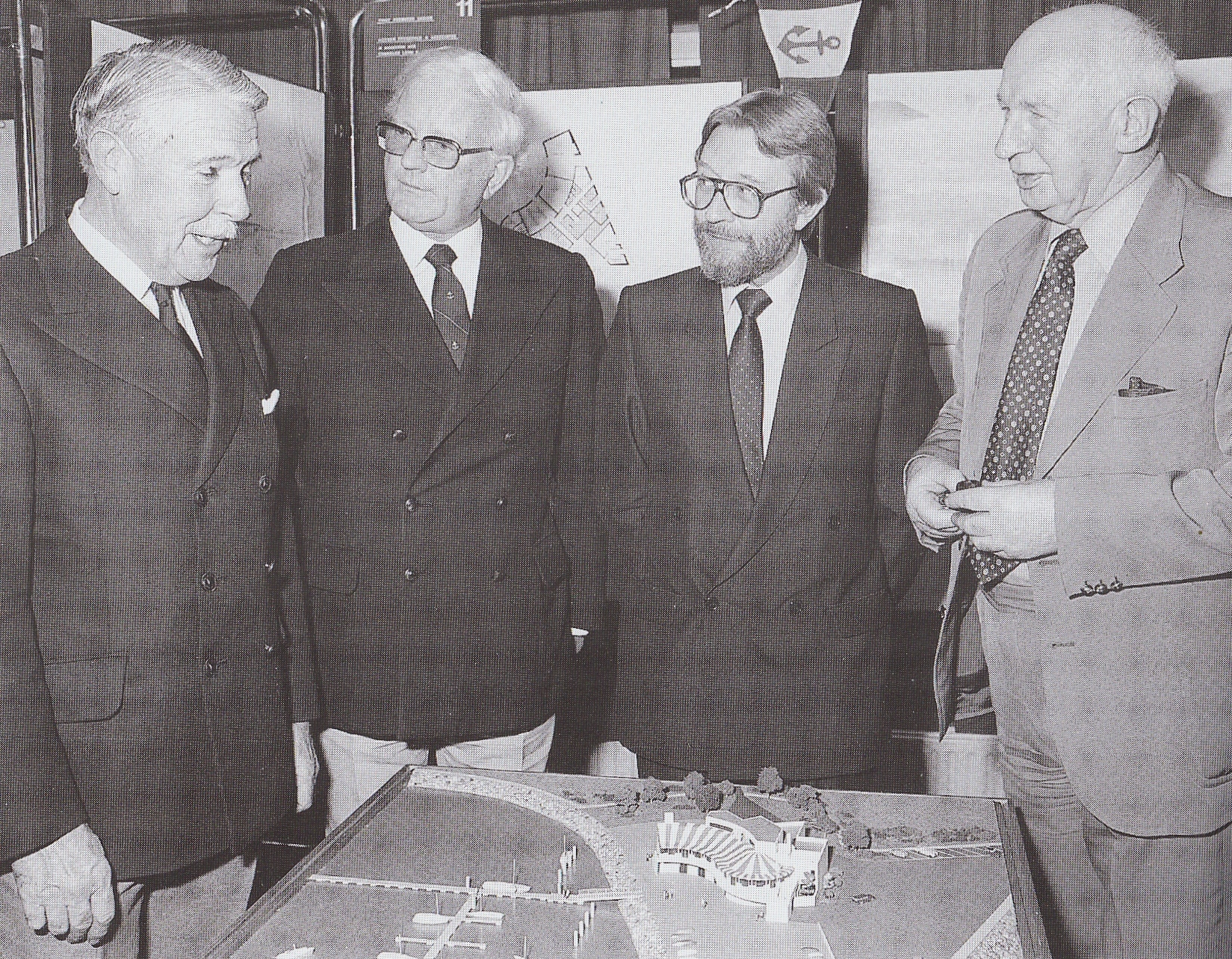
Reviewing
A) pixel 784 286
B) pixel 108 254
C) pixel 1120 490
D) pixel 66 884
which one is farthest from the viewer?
pixel 784 286

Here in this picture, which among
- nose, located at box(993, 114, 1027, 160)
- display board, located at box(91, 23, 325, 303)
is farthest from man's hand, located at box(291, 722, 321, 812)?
nose, located at box(993, 114, 1027, 160)

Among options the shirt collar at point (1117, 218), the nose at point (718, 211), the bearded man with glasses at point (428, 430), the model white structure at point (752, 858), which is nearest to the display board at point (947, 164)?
the nose at point (718, 211)

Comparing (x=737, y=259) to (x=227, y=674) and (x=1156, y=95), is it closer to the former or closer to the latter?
(x=1156, y=95)

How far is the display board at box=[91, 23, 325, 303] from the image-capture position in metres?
A: 3.44

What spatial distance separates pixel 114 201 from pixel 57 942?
1215 millimetres

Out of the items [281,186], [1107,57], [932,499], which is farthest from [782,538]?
[281,186]

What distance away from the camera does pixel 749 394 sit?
2.74 meters

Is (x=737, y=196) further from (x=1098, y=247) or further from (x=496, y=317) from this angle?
(x=1098, y=247)

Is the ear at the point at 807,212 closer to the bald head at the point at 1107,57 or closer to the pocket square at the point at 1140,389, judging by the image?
the bald head at the point at 1107,57

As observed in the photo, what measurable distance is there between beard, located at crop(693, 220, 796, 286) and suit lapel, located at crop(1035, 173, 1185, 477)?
79 cm

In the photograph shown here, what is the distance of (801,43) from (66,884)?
119 inches

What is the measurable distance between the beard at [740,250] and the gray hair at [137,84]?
3.74ft

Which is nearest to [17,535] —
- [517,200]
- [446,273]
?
[446,273]

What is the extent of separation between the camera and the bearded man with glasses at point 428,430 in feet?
8.95
